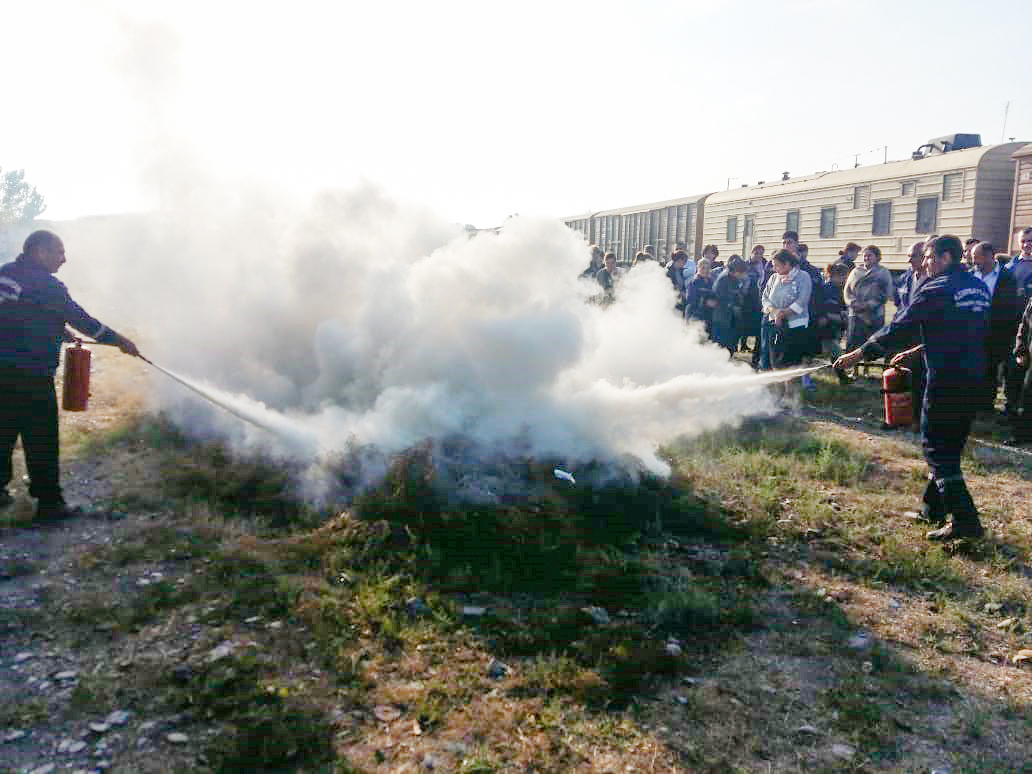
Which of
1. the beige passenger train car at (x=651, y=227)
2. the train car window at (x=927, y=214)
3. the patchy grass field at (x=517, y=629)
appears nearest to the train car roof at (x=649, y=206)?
the beige passenger train car at (x=651, y=227)

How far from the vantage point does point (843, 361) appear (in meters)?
5.95

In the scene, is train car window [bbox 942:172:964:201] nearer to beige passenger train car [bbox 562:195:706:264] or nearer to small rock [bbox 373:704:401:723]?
beige passenger train car [bbox 562:195:706:264]

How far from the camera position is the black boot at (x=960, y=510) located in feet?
17.7

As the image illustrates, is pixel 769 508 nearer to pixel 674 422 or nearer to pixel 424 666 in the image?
pixel 674 422

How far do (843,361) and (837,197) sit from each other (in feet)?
37.7

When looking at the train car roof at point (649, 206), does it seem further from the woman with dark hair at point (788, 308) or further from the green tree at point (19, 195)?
the green tree at point (19, 195)

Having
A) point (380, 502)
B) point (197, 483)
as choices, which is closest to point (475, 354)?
point (380, 502)

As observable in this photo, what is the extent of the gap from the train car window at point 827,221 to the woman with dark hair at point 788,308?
7.50 meters

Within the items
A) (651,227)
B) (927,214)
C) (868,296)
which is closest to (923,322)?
(868,296)

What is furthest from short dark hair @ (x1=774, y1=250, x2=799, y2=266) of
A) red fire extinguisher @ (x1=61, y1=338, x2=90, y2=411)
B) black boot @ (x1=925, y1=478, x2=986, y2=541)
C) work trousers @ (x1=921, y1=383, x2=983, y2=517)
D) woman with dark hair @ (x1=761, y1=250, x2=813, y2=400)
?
red fire extinguisher @ (x1=61, y1=338, x2=90, y2=411)

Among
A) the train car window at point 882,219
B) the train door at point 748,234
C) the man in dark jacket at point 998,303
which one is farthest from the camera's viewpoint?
the train door at point 748,234

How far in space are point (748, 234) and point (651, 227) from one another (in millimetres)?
3957

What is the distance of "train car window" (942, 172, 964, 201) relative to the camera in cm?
1297

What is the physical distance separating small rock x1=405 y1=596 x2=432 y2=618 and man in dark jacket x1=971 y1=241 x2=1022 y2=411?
7.10m
